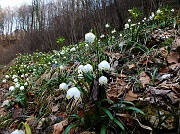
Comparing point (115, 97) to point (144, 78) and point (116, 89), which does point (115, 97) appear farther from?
point (144, 78)

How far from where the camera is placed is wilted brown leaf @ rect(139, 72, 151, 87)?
1859mm

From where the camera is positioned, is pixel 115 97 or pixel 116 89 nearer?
pixel 115 97

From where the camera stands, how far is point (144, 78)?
1.95 m

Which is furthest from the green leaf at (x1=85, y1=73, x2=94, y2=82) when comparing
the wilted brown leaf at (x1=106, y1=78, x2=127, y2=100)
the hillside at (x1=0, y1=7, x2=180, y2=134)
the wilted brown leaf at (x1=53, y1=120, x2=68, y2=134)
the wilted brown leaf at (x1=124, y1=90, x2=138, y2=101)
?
the wilted brown leaf at (x1=53, y1=120, x2=68, y2=134)

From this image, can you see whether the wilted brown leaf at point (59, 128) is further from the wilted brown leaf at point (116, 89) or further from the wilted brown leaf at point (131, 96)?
the wilted brown leaf at point (131, 96)

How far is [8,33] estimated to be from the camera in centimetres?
3106

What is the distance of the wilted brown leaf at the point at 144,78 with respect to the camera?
73.2 inches

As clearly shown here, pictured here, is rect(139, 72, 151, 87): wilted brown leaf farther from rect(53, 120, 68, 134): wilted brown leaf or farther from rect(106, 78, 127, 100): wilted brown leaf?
rect(53, 120, 68, 134): wilted brown leaf

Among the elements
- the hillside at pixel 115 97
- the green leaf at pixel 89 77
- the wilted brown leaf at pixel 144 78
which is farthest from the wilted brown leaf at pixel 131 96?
the green leaf at pixel 89 77

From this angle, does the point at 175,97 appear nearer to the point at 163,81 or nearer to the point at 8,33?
the point at 163,81

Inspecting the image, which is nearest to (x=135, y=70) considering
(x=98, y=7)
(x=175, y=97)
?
(x=175, y=97)

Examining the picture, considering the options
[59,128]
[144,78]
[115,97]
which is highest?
[144,78]

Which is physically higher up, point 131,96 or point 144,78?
point 144,78

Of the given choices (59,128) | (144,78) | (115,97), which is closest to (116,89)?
(115,97)
